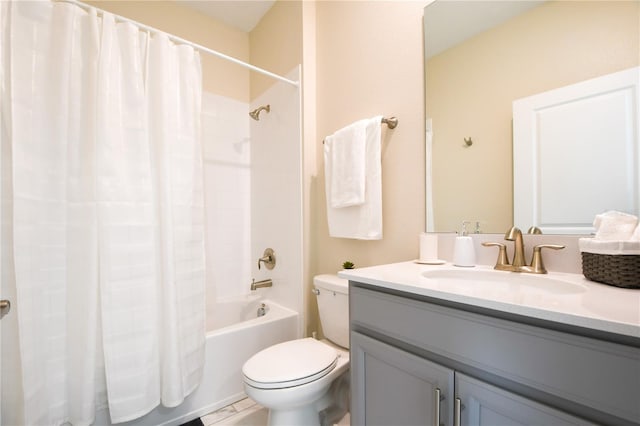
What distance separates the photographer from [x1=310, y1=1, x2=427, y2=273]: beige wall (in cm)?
131

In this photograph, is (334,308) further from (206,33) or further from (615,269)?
(206,33)

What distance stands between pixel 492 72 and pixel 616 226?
2.30 feet

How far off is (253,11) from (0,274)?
2240mm

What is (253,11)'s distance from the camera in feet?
7.04

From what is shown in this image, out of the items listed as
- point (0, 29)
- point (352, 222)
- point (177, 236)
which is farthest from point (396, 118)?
point (0, 29)

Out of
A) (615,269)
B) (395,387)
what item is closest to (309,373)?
(395,387)

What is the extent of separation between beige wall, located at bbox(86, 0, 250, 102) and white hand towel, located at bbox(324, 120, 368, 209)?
124 cm

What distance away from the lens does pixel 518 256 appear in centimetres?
96

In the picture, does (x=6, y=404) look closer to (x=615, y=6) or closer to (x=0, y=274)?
(x=0, y=274)

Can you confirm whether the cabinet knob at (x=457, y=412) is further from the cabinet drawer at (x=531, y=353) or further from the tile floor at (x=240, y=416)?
the tile floor at (x=240, y=416)

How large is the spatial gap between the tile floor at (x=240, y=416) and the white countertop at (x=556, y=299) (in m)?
1.00

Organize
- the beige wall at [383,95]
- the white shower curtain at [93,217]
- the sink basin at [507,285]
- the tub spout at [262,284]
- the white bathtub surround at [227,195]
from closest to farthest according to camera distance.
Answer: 1. the sink basin at [507,285]
2. the white shower curtain at [93,217]
3. the beige wall at [383,95]
4. the tub spout at [262,284]
5. the white bathtub surround at [227,195]

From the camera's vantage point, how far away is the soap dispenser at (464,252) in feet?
3.51

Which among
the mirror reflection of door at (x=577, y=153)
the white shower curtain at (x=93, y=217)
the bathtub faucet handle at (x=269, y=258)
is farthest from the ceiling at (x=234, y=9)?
the mirror reflection of door at (x=577, y=153)
